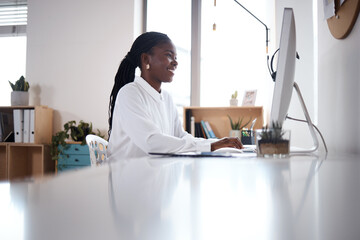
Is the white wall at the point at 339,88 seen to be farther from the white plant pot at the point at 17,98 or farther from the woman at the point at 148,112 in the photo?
the white plant pot at the point at 17,98

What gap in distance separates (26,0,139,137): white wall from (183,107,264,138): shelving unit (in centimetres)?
105

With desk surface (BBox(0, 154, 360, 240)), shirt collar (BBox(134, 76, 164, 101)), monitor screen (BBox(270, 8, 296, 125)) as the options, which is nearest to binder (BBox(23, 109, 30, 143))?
shirt collar (BBox(134, 76, 164, 101))

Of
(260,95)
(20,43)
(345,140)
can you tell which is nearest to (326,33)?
(345,140)

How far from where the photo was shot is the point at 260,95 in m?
3.48

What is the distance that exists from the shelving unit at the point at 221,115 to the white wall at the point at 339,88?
1.92 metres

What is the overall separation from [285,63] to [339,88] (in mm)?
387

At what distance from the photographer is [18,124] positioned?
142 inches

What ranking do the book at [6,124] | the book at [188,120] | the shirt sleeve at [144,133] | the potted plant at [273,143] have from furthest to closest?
the book at [6,124] → the book at [188,120] → the shirt sleeve at [144,133] → the potted plant at [273,143]

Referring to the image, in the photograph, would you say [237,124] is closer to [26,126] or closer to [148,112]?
[148,112]

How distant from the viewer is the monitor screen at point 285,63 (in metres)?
0.90

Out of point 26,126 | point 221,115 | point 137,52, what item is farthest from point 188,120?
point 26,126

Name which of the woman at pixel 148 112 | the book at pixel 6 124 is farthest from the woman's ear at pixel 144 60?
the book at pixel 6 124

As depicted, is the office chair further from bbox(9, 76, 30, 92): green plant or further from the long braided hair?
bbox(9, 76, 30, 92): green plant

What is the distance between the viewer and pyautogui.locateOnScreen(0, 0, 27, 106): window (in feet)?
14.0
